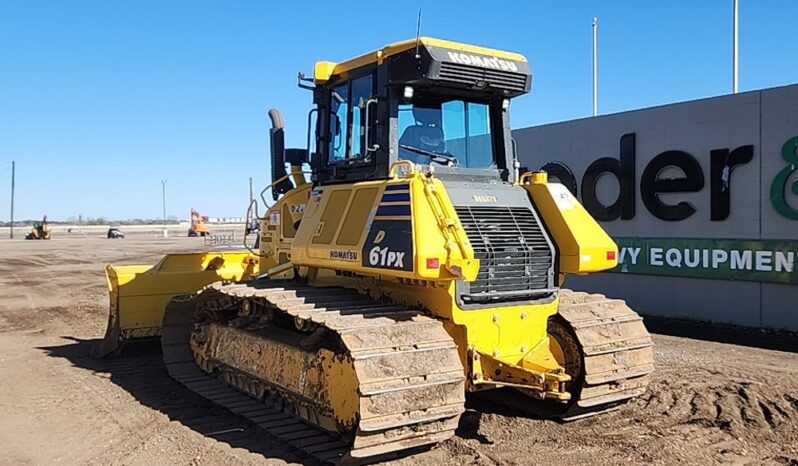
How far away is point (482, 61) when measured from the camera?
21.8 ft

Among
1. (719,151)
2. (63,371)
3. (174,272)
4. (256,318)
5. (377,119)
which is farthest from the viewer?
(719,151)

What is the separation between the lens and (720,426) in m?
6.78

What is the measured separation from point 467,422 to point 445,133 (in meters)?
2.72

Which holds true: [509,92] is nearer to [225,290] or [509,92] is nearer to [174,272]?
[225,290]

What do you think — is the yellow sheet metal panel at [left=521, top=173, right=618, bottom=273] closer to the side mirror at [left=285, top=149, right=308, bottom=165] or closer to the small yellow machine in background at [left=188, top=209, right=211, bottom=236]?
the side mirror at [left=285, top=149, right=308, bottom=165]

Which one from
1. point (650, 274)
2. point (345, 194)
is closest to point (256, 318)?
point (345, 194)

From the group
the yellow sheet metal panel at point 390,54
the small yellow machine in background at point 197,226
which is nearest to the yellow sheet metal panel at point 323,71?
the yellow sheet metal panel at point 390,54

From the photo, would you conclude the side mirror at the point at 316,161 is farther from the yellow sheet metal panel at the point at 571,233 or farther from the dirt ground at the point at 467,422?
the dirt ground at the point at 467,422

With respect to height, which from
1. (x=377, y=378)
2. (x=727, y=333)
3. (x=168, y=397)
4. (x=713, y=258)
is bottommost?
(x=168, y=397)

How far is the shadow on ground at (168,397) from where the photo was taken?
6.24 meters

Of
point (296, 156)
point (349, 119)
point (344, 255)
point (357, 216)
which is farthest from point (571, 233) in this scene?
point (296, 156)

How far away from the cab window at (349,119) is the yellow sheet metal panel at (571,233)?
168 centimetres

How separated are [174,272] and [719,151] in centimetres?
971

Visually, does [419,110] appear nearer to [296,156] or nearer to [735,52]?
[296,156]
